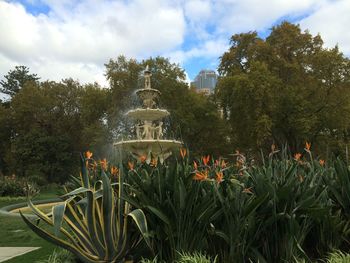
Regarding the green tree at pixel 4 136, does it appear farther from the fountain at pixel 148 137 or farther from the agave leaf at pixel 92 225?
the agave leaf at pixel 92 225

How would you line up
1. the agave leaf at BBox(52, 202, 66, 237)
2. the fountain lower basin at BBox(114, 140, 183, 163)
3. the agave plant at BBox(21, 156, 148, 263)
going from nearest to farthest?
the agave leaf at BBox(52, 202, 66, 237) → the agave plant at BBox(21, 156, 148, 263) → the fountain lower basin at BBox(114, 140, 183, 163)

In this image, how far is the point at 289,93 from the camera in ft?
89.8

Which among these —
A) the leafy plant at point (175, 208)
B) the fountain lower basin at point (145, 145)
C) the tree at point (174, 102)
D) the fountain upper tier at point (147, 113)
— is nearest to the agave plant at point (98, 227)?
the leafy plant at point (175, 208)

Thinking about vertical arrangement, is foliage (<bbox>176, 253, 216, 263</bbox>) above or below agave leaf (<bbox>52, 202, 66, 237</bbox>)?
below

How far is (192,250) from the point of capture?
4.83 metres

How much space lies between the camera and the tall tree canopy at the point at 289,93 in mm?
26156

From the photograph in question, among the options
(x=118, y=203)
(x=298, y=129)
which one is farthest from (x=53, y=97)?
(x=118, y=203)

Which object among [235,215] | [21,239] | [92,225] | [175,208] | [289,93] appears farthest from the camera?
[289,93]

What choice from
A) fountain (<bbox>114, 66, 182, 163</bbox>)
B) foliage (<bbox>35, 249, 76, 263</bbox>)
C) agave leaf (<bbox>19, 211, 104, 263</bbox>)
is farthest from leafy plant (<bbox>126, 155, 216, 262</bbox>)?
fountain (<bbox>114, 66, 182, 163</bbox>)

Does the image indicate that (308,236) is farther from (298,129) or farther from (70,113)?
(70,113)

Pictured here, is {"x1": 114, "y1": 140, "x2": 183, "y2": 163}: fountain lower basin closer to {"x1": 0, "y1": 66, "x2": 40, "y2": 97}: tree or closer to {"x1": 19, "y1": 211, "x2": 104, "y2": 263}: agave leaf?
{"x1": 19, "y1": 211, "x2": 104, "y2": 263}: agave leaf

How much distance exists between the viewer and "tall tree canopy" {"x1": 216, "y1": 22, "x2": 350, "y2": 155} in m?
26.2

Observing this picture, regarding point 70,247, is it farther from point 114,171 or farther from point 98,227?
point 114,171

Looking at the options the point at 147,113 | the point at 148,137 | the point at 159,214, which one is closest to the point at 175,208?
the point at 159,214
